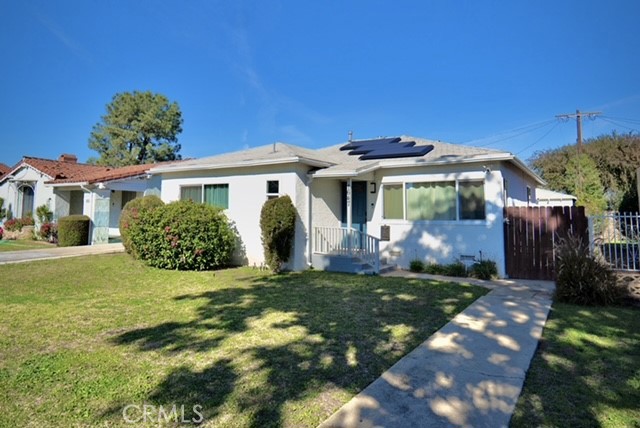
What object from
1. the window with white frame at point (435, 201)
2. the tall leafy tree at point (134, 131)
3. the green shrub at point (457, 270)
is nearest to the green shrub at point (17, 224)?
the tall leafy tree at point (134, 131)

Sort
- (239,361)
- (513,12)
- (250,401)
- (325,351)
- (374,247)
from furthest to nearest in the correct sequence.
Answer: (513,12) < (374,247) < (325,351) < (239,361) < (250,401)

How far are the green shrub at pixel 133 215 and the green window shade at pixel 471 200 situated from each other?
9957 mm

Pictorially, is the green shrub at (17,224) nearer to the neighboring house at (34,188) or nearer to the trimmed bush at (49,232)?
the neighboring house at (34,188)

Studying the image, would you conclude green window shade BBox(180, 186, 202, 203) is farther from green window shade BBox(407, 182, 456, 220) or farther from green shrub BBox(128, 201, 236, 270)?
green window shade BBox(407, 182, 456, 220)

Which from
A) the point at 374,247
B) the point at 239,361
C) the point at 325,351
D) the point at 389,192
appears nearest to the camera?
the point at 239,361

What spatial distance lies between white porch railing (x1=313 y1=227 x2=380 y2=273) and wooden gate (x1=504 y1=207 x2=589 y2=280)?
3896 mm

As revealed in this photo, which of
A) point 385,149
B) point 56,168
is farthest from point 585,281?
point 56,168

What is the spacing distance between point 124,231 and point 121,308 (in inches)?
271

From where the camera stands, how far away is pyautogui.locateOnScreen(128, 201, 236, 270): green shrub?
10.5 metres

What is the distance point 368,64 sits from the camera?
1875cm

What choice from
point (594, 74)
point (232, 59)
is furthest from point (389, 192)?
point (594, 74)

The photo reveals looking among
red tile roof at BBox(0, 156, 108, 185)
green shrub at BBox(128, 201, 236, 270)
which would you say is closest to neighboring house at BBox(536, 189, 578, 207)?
green shrub at BBox(128, 201, 236, 270)

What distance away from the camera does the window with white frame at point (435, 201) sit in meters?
10.5

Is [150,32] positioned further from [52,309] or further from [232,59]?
[52,309]
